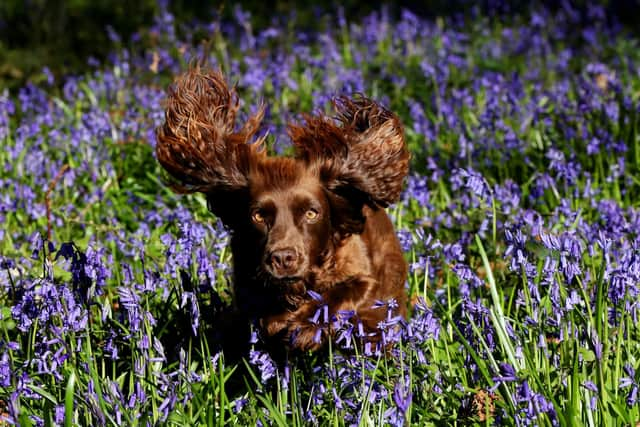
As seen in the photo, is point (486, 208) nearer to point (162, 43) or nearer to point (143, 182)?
point (143, 182)

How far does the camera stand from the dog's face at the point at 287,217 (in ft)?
12.0

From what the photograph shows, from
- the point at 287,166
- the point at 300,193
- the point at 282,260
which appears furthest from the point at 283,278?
the point at 287,166

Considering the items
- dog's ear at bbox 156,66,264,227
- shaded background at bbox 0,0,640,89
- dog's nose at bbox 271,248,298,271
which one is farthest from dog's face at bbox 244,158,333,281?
shaded background at bbox 0,0,640,89

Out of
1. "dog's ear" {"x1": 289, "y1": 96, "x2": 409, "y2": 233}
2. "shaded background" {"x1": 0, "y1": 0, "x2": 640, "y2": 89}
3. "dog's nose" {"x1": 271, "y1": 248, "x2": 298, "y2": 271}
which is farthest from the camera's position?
"shaded background" {"x1": 0, "y1": 0, "x2": 640, "y2": 89}

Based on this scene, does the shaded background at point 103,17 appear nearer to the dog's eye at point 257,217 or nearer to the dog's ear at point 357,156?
the dog's ear at point 357,156

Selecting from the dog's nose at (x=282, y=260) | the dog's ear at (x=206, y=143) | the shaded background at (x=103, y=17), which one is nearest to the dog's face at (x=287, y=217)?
the dog's nose at (x=282, y=260)

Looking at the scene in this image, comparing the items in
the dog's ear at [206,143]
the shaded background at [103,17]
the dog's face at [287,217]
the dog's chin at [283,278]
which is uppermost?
the shaded background at [103,17]

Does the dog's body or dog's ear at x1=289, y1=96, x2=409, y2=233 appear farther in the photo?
dog's ear at x1=289, y1=96, x2=409, y2=233

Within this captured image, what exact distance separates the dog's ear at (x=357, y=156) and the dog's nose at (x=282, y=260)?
523mm

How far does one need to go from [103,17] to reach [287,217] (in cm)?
775

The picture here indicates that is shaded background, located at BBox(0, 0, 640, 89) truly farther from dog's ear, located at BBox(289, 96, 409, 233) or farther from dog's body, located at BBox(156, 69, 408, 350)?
dog's ear, located at BBox(289, 96, 409, 233)

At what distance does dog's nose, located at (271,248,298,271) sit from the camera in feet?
11.8

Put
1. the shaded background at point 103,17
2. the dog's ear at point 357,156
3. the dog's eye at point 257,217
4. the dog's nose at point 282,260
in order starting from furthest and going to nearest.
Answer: the shaded background at point 103,17
the dog's ear at point 357,156
the dog's eye at point 257,217
the dog's nose at point 282,260

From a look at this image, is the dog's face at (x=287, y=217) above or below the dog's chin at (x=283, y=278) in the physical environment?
above
